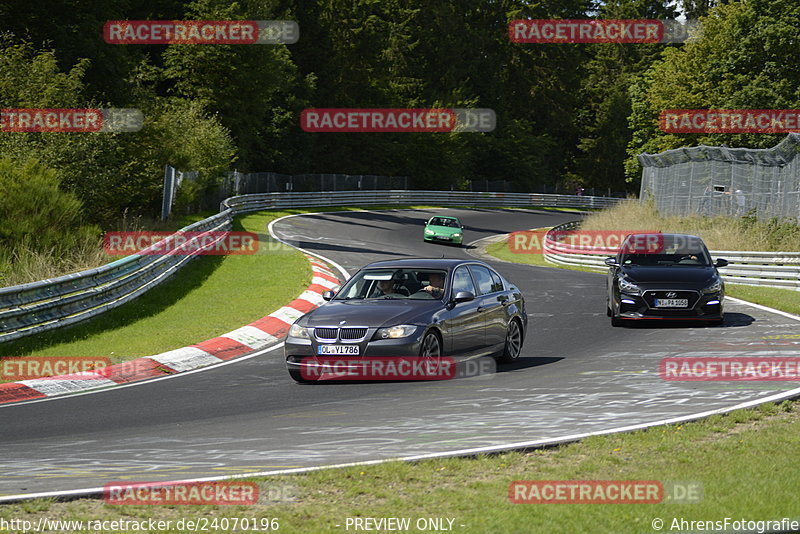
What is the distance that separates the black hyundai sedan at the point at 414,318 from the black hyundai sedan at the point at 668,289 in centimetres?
348

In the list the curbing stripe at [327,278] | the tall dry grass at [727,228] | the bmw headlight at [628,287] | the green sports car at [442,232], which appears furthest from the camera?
the green sports car at [442,232]

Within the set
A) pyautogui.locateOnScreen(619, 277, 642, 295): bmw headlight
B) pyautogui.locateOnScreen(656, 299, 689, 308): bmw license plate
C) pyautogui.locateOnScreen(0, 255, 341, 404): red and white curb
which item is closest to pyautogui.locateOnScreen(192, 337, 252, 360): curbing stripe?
pyautogui.locateOnScreen(0, 255, 341, 404): red and white curb

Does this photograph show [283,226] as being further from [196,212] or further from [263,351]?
[263,351]

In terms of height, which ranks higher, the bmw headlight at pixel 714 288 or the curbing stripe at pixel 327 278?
the bmw headlight at pixel 714 288

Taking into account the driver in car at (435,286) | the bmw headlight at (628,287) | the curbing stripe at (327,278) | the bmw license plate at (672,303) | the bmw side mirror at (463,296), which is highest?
the driver in car at (435,286)

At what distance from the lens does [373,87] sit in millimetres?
92688

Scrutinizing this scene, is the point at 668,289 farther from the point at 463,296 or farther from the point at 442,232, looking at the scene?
the point at 442,232

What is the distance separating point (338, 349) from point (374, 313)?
65 centimetres

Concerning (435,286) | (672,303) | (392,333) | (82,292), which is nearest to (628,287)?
(672,303)

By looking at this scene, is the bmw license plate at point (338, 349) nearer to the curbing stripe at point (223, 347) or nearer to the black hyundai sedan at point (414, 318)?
the black hyundai sedan at point (414, 318)

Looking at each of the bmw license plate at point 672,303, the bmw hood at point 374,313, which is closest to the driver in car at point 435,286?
→ the bmw hood at point 374,313

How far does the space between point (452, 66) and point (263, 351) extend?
91725 mm

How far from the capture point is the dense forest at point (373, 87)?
3288 centimetres

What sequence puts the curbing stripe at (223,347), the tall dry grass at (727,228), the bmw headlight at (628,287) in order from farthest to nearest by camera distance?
the tall dry grass at (727,228) → the bmw headlight at (628,287) → the curbing stripe at (223,347)
